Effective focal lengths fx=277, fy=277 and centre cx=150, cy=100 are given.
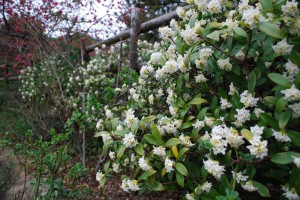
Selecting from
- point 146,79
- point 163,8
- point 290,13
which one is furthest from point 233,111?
point 163,8

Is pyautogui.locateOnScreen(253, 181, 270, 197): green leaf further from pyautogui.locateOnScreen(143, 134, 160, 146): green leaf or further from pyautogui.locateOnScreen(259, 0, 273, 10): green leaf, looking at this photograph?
pyautogui.locateOnScreen(259, 0, 273, 10): green leaf

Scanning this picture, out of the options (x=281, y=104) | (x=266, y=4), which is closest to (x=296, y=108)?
(x=281, y=104)

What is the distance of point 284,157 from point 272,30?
20.2 inches

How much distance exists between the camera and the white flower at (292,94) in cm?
106

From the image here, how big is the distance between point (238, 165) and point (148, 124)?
61cm

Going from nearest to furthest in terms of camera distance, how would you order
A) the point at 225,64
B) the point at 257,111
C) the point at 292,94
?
the point at 292,94 < the point at 257,111 < the point at 225,64

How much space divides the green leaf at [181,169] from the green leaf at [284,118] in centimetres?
51

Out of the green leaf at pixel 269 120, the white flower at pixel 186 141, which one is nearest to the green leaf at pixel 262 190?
the green leaf at pixel 269 120

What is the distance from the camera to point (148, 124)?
171cm

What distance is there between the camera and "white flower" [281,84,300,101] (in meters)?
1.06

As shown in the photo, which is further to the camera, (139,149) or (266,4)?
(139,149)

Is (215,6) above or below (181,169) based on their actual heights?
above

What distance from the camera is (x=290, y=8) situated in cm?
111

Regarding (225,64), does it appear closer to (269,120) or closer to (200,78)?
(200,78)
